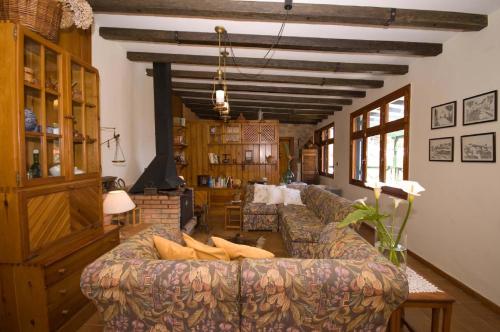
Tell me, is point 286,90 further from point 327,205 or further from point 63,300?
point 63,300

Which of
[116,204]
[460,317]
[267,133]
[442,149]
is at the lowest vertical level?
[460,317]

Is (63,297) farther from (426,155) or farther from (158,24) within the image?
(426,155)

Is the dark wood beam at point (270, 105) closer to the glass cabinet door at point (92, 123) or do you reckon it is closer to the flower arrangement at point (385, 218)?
the glass cabinet door at point (92, 123)

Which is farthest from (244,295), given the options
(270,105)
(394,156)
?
(270,105)

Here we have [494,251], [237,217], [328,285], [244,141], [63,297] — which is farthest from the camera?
[244,141]

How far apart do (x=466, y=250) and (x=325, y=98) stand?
396 centimetres

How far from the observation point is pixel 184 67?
13.6 feet

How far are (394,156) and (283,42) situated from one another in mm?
2710

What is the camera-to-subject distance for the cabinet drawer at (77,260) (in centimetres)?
165

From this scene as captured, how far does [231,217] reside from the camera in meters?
5.09

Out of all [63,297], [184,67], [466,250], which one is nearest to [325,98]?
[184,67]

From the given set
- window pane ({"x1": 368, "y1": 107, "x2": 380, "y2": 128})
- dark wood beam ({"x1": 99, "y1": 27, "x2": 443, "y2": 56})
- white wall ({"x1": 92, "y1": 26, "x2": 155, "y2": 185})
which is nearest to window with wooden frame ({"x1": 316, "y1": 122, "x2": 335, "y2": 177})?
window pane ({"x1": 368, "y1": 107, "x2": 380, "y2": 128})

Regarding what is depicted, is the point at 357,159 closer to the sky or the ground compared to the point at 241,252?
closer to the sky

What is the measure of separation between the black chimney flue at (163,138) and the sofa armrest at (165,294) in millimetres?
2446
